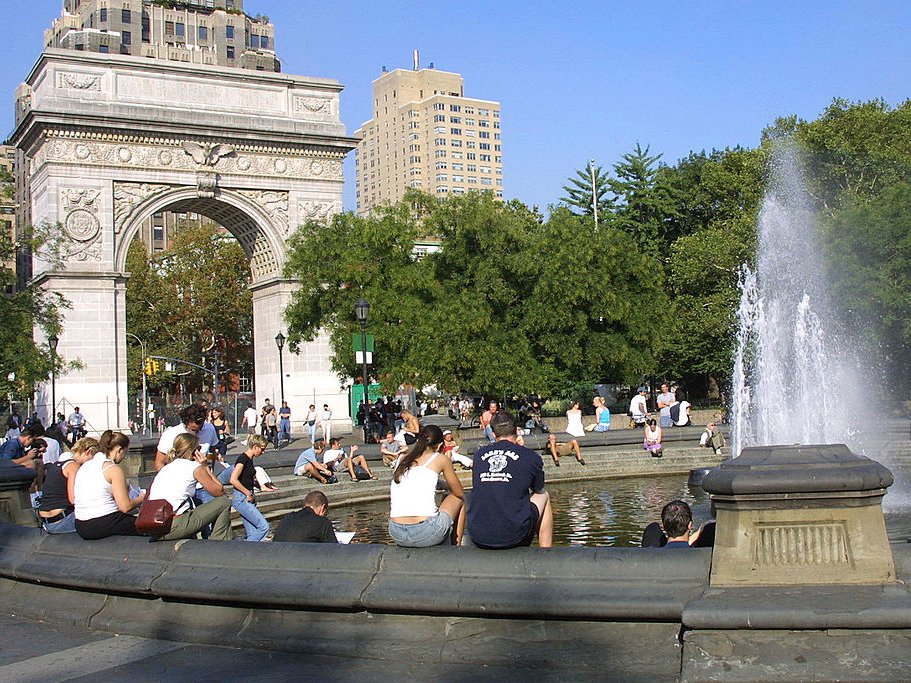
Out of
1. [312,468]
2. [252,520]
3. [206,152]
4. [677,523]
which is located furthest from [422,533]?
[206,152]

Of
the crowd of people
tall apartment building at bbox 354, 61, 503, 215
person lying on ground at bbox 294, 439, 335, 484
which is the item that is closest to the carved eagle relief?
person lying on ground at bbox 294, 439, 335, 484

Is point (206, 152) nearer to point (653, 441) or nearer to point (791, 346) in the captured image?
point (791, 346)

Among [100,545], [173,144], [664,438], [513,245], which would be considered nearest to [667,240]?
[513,245]

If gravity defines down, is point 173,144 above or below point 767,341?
above

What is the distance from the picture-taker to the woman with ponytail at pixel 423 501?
7.66 metres

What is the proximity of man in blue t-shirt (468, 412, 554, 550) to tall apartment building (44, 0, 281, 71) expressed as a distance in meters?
93.8

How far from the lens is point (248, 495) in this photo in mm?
12258

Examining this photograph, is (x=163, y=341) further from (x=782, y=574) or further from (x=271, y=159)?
(x=782, y=574)

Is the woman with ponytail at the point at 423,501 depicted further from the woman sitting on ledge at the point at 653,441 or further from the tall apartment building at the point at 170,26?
the tall apartment building at the point at 170,26

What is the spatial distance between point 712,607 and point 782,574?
449mm

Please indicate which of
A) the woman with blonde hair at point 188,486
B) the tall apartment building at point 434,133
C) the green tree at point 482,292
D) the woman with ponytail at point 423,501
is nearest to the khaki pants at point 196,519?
the woman with blonde hair at point 188,486

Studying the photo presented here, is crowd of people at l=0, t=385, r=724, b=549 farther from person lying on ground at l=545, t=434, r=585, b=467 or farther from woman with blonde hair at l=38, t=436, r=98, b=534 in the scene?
person lying on ground at l=545, t=434, r=585, b=467

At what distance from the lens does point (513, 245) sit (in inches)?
1533

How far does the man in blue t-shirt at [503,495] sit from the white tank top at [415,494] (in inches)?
30.0
